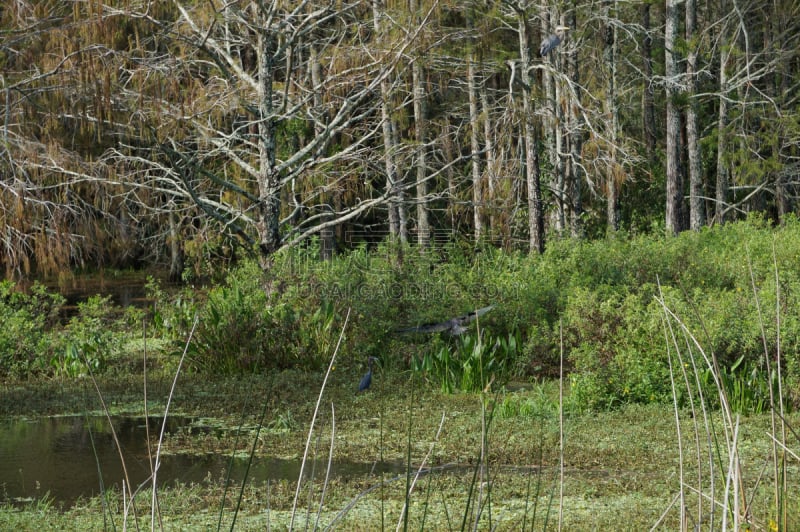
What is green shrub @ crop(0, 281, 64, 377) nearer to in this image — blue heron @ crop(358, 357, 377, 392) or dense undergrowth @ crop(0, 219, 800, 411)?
dense undergrowth @ crop(0, 219, 800, 411)

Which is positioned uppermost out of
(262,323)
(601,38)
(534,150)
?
(601,38)

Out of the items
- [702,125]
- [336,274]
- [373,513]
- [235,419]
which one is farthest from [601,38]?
[373,513]

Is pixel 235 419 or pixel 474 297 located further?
pixel 474 297

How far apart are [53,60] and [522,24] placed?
6272 millimetres

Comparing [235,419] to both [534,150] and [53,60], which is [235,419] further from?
[534,150]

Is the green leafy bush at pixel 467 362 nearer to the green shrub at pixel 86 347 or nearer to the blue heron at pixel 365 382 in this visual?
the blue heron at pixel 365 382

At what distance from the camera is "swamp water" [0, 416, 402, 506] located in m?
5.45

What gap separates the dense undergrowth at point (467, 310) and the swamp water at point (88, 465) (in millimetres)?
2187

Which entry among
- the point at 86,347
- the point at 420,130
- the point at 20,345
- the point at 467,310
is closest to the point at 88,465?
the point at 86,347

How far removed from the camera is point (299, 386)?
839cm

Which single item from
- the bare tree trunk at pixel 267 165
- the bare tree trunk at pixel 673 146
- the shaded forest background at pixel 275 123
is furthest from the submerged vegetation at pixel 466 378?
the bare tree trunk at pixel 673 146

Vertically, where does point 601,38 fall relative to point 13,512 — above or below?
above

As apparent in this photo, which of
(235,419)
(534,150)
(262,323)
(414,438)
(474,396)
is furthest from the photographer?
(534,150)

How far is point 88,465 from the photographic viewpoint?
19.7 feet
